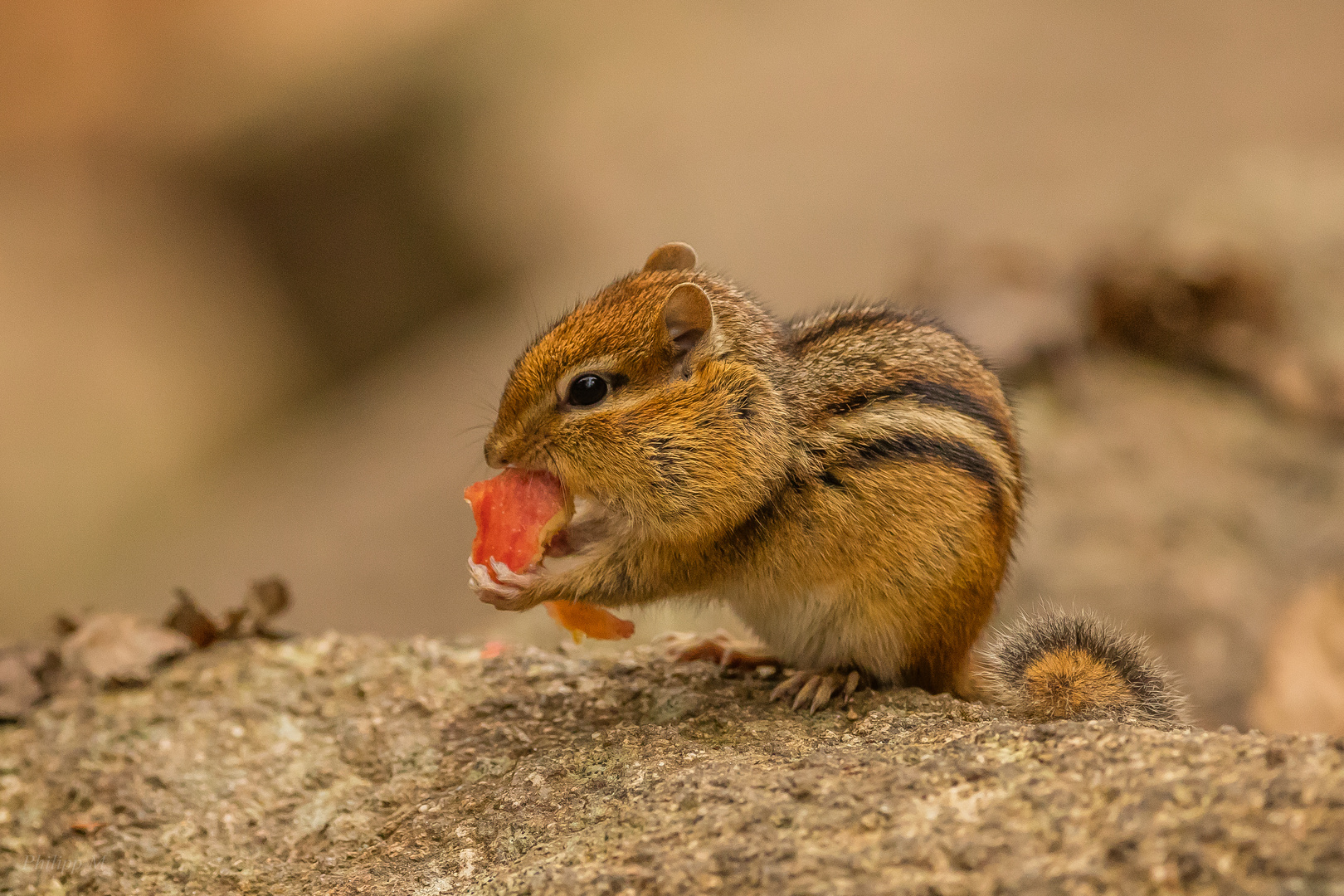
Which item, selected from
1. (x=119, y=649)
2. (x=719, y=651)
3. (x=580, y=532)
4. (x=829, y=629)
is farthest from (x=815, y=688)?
(x=119, y=649)

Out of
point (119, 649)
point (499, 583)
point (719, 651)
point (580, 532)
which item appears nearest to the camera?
point (499, 583)

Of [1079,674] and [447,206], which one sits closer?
[1079,674]

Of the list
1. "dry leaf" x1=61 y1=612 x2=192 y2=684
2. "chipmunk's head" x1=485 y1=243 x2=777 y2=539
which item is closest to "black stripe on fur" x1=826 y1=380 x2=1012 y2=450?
"chipmunk's head" x1=485 y1=243 x2=777 y2=539

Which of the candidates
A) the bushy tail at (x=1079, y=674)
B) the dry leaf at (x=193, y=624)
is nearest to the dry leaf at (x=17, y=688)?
the dry leaf at (x=193, y=624)

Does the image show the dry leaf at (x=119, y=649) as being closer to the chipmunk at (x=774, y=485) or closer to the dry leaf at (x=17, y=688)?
the dry leaf at (x=17, y=688)

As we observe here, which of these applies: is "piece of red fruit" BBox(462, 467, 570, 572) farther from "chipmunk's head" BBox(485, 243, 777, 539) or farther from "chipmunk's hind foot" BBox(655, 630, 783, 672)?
"chipmunk's hind foot" BBox(655, 630, 783, 672)

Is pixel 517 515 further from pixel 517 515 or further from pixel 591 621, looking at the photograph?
pixel 591 621

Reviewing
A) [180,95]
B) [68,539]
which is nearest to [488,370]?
[68,539]
